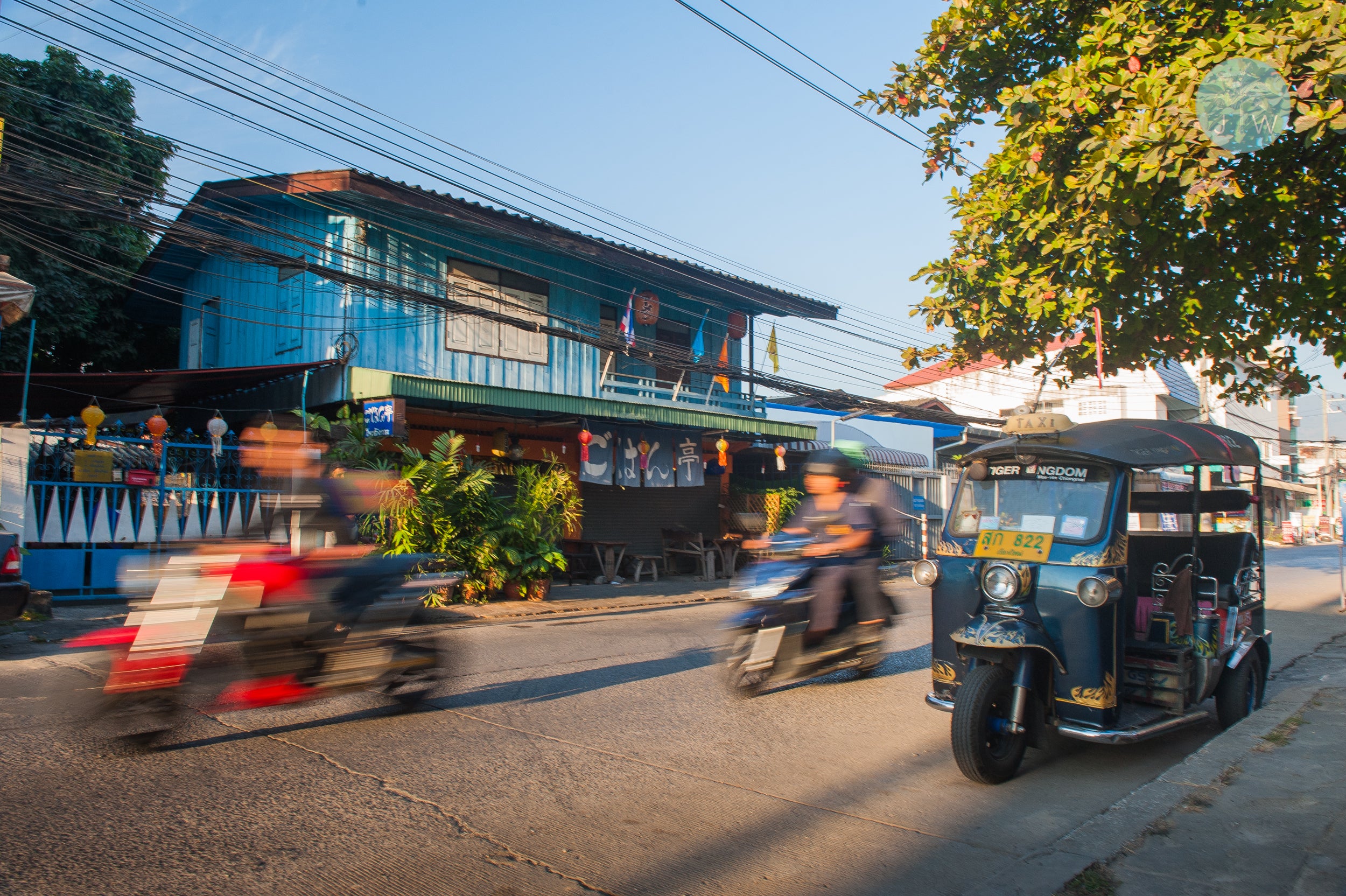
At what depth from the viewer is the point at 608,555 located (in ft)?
53.3

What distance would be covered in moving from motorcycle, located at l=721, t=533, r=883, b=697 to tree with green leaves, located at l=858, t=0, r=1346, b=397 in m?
3.77

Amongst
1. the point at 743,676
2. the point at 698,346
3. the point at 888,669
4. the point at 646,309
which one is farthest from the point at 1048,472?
the point at 646,309

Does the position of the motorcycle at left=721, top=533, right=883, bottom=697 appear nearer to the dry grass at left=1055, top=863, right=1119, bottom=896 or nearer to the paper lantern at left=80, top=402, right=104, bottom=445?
the dry grass at left=1055, top=863, right=1119, bottom=896

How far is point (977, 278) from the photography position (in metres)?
9.38

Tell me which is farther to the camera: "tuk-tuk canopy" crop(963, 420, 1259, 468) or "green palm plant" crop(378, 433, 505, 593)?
"green palm plant" crop(378, 433, 505, 593)

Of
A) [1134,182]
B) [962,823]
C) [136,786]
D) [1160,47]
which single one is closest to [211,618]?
[136,786]

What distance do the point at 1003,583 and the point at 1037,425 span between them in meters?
1.08

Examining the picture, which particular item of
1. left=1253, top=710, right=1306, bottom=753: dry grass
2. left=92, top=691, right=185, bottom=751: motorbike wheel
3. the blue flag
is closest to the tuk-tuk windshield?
left=1253, top=710, right=1306, bottom=753: dry grass

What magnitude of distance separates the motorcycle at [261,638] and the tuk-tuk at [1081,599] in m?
3.39

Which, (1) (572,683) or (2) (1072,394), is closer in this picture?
(1) (572,683)

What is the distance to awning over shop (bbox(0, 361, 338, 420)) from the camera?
12.3 m

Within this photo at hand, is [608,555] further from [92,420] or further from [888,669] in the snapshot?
[888,669]

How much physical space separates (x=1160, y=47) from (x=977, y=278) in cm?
258

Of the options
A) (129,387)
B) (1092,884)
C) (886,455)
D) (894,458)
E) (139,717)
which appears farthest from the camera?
(894,458)
